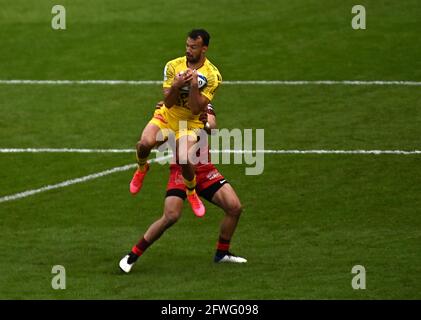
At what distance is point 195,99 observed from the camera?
17141mm

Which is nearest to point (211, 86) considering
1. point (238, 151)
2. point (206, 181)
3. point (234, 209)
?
point (206, 181)

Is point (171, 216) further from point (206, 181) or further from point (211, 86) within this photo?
point (211, 86)

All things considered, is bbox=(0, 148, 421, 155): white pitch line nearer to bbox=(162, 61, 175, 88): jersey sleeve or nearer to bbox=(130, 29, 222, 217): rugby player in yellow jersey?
bbox=(130, 29, 222, 217): rugby player in yellow jersey

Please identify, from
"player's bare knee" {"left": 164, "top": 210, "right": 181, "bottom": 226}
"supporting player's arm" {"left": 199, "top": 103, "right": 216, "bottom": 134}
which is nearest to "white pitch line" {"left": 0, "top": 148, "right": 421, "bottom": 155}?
"supporting player's arm" {"left": 199, "top": 103, "right": 216, "bottom": 134}

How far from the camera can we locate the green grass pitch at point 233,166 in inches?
679

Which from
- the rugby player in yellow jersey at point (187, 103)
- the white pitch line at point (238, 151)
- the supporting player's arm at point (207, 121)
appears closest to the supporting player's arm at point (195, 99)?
the rugby player in yellow jersey at point (187, 103)

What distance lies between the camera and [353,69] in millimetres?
29500

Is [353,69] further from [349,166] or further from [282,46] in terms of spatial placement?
[349,166]

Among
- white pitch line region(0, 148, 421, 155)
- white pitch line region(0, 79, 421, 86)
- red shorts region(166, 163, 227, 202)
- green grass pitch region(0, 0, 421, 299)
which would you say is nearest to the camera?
green grass pitch region(0, 0, 421, 299)

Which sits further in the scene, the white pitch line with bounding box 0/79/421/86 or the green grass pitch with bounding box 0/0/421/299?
the white pitch line with bounding box 0/79/421/86

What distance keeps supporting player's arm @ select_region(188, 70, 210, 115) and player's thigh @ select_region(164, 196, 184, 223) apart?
4.09ft

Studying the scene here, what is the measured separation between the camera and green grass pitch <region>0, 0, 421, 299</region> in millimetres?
17234

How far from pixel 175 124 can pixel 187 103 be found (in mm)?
384
